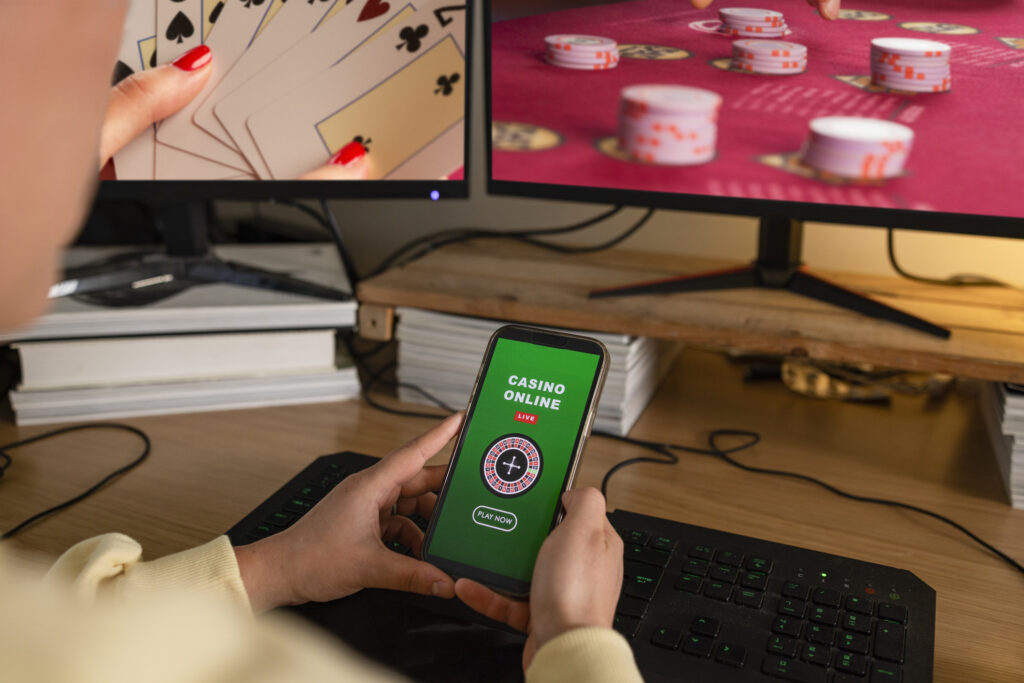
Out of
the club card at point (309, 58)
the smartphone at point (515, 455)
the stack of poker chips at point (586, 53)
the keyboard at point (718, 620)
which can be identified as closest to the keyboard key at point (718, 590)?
the keyboard at point (718, 620)

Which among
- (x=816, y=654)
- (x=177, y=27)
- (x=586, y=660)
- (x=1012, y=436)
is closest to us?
(x=586, y=660)

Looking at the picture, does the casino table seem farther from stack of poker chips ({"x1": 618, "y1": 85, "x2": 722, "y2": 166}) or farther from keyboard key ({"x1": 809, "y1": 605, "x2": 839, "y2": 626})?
keyboard key ({"x1": 809, "y1": 605, "x2": 839, "y2": 626})

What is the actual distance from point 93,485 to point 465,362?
37cm

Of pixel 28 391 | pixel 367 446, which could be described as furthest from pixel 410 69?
pixel 28 391

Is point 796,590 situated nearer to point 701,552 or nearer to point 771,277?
point 701,552

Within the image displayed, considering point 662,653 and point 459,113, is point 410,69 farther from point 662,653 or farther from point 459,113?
point 662,653

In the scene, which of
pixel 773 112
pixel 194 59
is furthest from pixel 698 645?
pixel 194 59

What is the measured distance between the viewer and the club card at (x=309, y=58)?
91 cm

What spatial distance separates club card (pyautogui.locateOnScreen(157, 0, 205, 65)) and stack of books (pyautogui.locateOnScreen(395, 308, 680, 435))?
13.5 inches

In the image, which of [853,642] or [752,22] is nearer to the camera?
[853,642]

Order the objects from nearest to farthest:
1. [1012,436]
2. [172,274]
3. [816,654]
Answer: [816,654], [1012,436], [172,274]

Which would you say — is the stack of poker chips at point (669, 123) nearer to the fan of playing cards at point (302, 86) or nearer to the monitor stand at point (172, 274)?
the fan of playing cards at point (302, 86)

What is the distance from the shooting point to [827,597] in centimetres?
60

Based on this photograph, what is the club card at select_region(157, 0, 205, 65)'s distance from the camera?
2.94 ft
